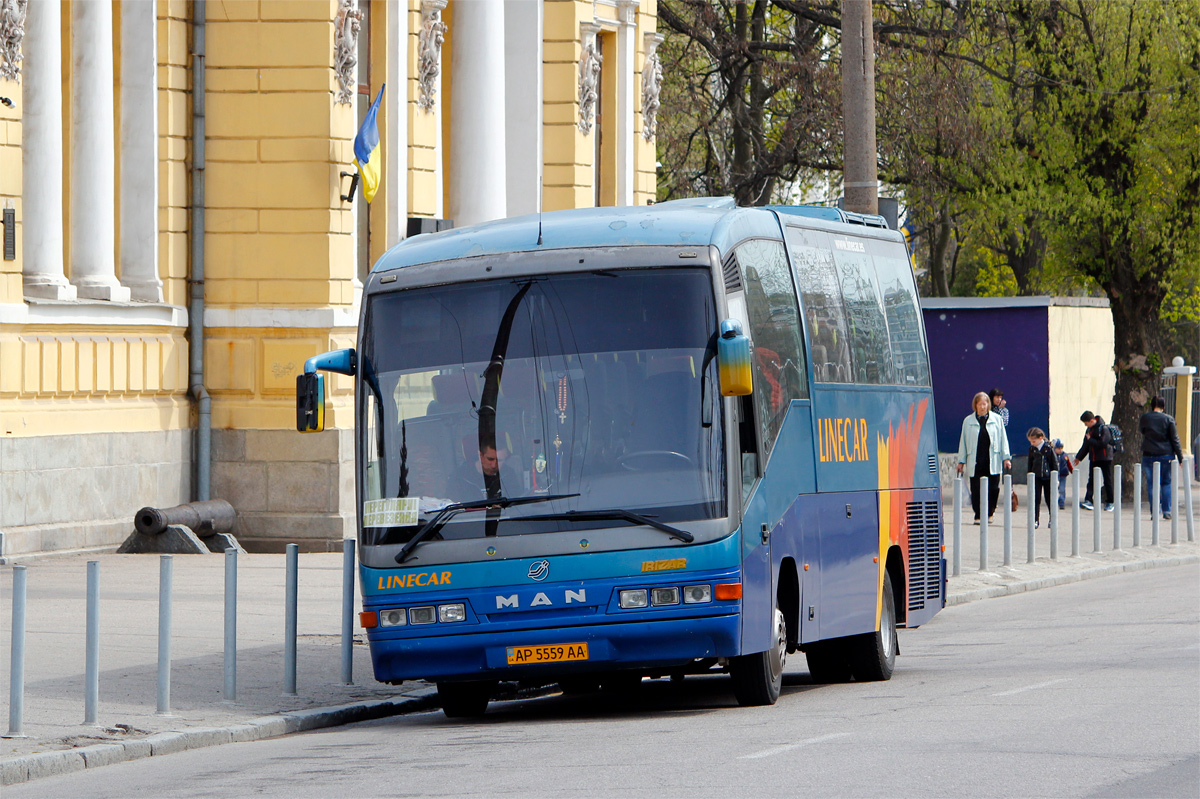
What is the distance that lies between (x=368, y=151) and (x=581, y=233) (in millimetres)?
11768

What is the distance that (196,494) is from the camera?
2241 centimetres

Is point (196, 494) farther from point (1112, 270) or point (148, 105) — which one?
point (1112, 270)

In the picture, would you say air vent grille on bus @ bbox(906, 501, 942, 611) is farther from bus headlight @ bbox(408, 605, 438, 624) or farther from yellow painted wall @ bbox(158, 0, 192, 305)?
yellow painted wall @ bbox(158, 0, 192, 305)

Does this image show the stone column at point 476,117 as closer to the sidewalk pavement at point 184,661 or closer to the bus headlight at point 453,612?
the sidewalk pavement at point 184,661

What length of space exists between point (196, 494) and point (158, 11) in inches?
215

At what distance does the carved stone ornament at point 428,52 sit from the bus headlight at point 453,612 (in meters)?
15.4

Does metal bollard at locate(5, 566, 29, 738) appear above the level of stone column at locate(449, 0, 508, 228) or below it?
below

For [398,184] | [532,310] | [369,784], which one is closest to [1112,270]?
[398,184]

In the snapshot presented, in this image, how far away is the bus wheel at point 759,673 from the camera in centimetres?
1145

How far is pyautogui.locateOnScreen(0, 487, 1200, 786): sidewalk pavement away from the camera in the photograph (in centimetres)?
1045

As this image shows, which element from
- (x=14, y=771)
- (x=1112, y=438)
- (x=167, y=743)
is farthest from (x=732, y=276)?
(x=1112, y=438)

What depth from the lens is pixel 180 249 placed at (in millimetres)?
22484

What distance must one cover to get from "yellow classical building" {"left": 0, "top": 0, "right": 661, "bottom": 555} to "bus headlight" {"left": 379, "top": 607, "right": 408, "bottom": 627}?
343 inches

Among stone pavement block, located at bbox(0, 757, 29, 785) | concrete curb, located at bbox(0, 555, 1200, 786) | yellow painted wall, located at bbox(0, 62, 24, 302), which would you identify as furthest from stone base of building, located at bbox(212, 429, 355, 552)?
stone pavement block, located at bbox(0, 757, 29, 785)
